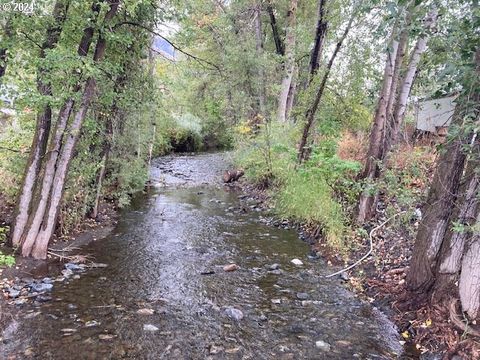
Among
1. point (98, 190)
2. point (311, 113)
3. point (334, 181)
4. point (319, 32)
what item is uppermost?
point (319, 32)

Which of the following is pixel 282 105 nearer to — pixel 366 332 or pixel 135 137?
pixel 135 137

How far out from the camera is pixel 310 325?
462 centimetres

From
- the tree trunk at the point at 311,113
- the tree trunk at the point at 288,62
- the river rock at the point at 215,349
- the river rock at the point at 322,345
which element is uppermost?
the tree trunk at the point at 288,62

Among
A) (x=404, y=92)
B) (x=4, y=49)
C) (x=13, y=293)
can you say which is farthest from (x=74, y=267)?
(x=404, y=92)

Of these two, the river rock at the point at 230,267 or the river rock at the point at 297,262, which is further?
the river rock at the point at 297,262

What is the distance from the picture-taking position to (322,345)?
4.19 meters

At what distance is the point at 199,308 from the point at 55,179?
3.19 meters

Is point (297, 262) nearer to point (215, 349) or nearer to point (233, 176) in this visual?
point (215, 349)

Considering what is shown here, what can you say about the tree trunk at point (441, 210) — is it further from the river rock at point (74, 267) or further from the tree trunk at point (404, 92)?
the river rock at point (74, 267)

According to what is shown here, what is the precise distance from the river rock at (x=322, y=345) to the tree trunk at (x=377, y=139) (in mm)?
3588

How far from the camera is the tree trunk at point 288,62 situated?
13.2 metres

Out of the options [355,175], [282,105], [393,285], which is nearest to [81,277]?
[393,285]

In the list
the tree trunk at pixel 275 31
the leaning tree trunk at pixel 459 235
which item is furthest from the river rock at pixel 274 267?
the tree trunk at pixel 275 31

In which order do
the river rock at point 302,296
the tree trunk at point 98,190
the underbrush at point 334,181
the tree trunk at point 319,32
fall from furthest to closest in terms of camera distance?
the tree trunk at point 319,32, the tree trunk at point 98,190, the underbrush at point 334,181, the river rock at point 302,296
